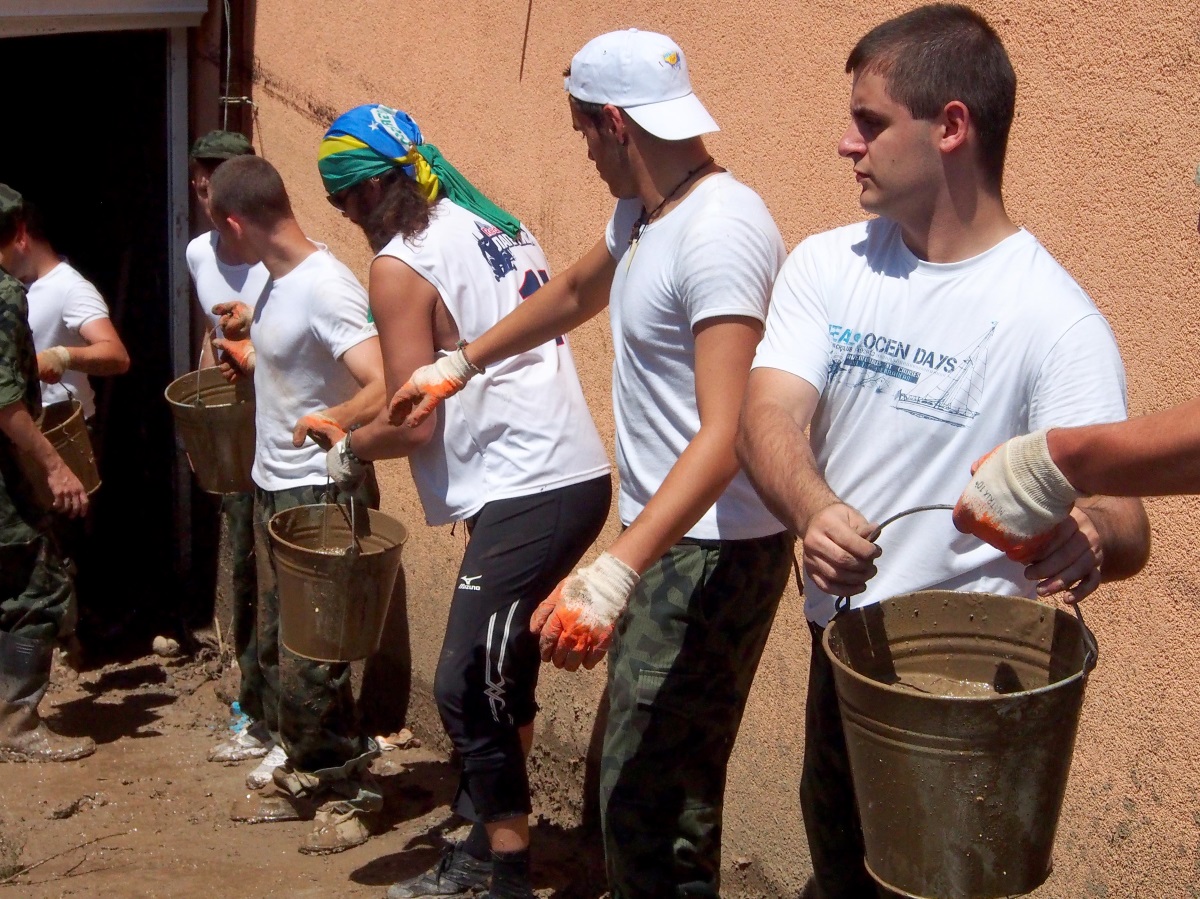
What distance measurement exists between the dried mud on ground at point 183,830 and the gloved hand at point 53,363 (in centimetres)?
132

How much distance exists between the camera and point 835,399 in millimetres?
2422

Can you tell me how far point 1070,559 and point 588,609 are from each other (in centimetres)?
85

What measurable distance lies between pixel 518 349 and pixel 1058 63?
1.33 meters

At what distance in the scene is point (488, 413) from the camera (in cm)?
348

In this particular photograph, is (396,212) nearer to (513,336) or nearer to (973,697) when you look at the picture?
(513,336)

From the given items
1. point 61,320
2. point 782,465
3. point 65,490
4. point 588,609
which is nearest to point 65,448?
point 65,490

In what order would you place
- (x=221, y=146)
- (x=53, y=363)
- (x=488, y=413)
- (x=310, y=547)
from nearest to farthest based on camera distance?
1. (x=488, y=413)
2. (x=310, y=547)
3. (x=221, y=146)
4. (x=53, y=363)

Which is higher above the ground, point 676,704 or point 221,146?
point 221,146

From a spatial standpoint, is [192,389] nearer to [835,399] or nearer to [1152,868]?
[835,399]

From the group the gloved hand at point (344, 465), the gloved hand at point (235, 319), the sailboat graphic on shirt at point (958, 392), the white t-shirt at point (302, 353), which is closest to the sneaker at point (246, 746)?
the white t-shirt at point (302, 353)

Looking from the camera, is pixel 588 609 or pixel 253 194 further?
pixel 253 194

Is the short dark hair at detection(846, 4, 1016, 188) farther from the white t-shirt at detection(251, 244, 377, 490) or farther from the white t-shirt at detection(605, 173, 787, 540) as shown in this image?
the white t-shirt at detection(251, 244, 377, 490)

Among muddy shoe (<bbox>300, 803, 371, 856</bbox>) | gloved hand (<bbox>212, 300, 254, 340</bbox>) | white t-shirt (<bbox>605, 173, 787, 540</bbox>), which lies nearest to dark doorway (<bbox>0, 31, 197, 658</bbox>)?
gloved hand (<bbox>212, 300, 254, 340</bbox>)

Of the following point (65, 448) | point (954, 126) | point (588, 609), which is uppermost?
point (954, 126)
